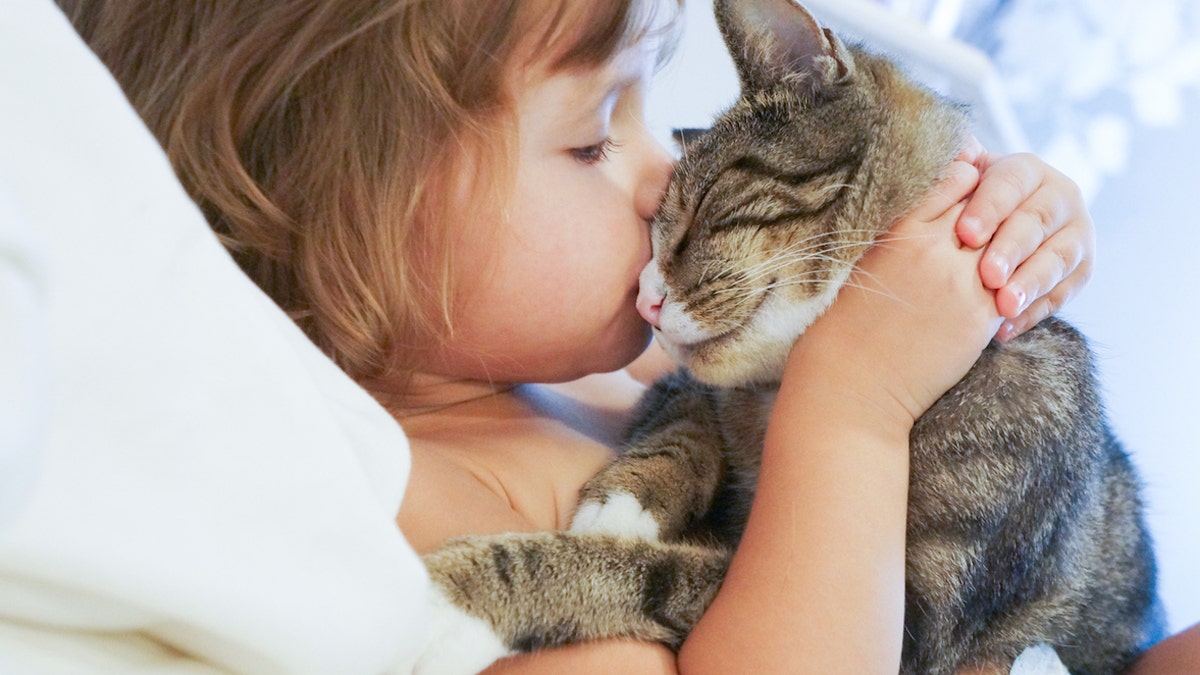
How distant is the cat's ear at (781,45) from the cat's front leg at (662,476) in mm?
471

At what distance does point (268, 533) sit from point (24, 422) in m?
0.17

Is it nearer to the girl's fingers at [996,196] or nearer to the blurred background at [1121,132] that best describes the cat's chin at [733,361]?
the girl's fingers at [996,196]

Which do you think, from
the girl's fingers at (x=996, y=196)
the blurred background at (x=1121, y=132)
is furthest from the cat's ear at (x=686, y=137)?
the blurred background at (x=1121, y=132)

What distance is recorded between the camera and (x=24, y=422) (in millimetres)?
407

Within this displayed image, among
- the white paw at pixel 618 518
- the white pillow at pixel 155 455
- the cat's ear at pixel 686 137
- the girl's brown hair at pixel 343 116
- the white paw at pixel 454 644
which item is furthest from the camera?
the cat's ear at pixel 686 137

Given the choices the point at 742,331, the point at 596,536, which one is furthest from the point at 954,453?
the point at 596,536

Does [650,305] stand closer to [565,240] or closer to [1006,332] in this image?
[565,240]

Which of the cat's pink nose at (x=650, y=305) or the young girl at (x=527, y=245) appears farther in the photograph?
the cat's pink nose at (x=650, y=305)

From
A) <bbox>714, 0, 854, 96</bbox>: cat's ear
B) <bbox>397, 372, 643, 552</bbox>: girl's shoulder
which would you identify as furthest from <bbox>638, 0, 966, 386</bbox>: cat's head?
<bbox>397, 372, 643, 552</bbox>: girl's shoulder

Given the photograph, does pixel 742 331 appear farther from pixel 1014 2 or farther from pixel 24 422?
pixel 1014 2

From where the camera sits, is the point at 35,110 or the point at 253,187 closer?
the point at 35,110

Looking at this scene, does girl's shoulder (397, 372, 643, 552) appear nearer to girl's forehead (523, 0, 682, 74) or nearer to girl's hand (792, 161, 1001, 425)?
girl's hand (792, 161, 1001, 425)

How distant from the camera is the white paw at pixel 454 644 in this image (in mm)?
794

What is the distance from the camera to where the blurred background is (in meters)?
1.90
